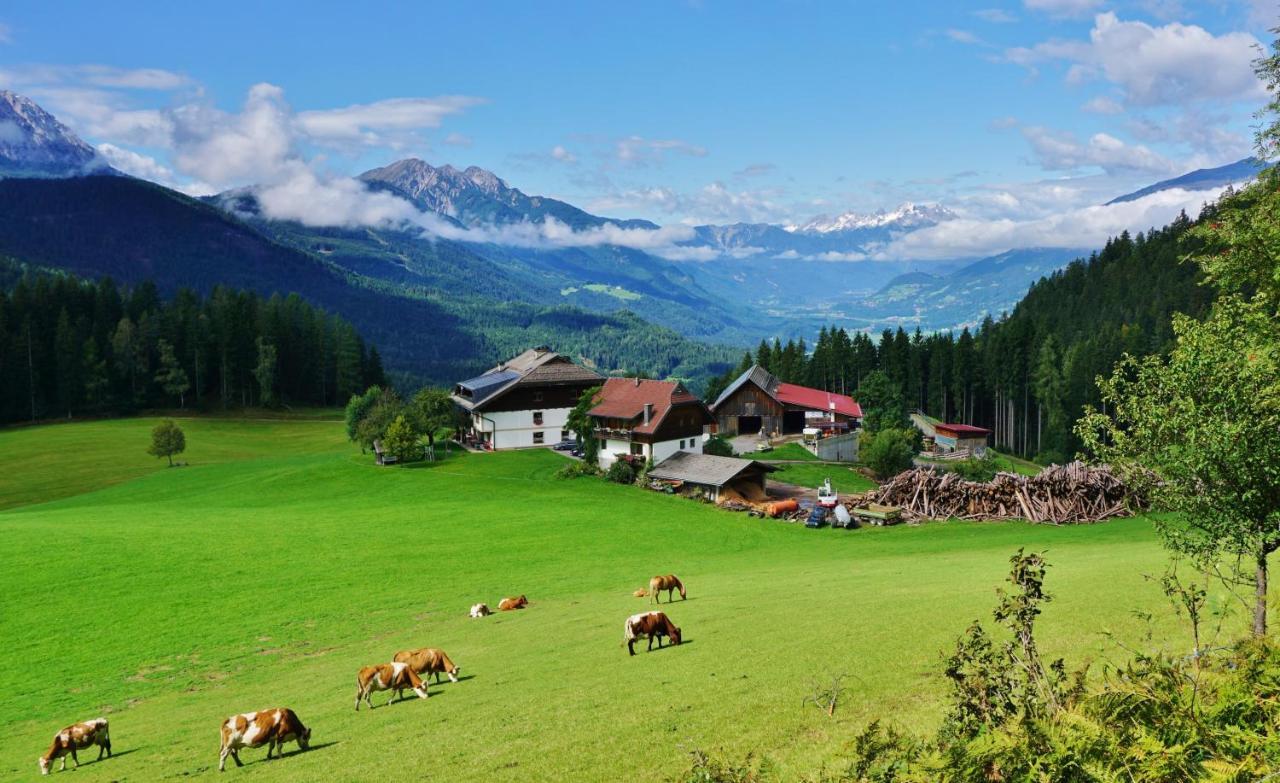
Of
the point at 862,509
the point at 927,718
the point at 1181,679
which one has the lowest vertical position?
the point at 862,509

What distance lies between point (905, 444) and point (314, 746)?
7042cm

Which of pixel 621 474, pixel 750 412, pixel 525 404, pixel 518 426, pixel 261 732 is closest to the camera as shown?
pixel 261 732

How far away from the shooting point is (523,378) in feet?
286

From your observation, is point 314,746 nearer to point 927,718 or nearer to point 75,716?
point 75,716

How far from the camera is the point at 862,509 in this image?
55.9 meters

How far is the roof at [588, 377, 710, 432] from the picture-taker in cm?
7669

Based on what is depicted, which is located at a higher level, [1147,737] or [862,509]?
[1147,737]

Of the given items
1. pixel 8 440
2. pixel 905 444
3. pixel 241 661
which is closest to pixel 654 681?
pixel 241 661

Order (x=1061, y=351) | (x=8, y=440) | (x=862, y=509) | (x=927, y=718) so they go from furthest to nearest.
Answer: (x=1061, y=351) → (x=8, y=440) → (x=862, y=509) → (x=927, y=718)

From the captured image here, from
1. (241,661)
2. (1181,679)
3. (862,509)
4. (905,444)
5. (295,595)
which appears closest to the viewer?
(1181,679)

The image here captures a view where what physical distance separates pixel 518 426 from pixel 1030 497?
180 ft

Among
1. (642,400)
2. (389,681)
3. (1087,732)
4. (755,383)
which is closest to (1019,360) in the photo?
(755,383)

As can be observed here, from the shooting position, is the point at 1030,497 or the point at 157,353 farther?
the point at 157,353

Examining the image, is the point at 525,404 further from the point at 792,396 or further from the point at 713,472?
the point at 792,396
